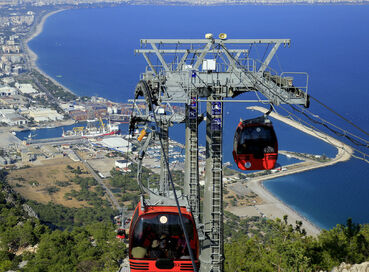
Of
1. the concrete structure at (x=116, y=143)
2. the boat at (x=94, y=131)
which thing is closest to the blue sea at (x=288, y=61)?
the concrete structure at (x=116, y=143)

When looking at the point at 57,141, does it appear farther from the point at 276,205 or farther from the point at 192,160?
the point at 192,160

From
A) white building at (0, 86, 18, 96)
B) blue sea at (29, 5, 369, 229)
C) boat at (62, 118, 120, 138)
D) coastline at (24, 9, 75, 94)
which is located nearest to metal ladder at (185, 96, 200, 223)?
blue sea at (29, 5, 369, 229)

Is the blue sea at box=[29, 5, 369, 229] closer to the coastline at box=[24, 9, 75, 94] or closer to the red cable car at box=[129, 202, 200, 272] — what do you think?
the coastline at box=[24, 9, 75, 94]

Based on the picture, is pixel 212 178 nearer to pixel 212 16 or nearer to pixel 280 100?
pixel 280 100

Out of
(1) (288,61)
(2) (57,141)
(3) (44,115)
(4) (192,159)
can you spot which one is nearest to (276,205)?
(4) (192,159)

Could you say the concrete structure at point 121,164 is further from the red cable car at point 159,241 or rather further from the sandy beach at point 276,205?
the red cable car at point 159,241

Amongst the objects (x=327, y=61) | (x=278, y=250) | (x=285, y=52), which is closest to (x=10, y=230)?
(x=278, y=250)
